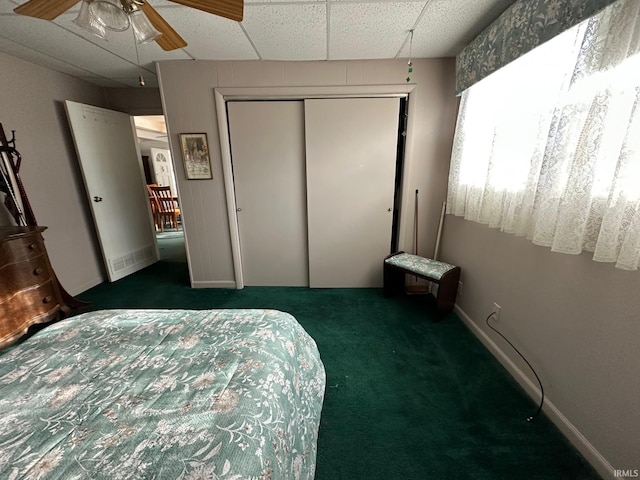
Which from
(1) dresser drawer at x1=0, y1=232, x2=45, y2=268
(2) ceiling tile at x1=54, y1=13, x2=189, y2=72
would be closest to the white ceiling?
(2) ceiling tile at x1=54, y1=13, x2=189, y2=72

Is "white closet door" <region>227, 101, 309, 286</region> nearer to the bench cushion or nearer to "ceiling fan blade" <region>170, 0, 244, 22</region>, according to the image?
the bench cushion

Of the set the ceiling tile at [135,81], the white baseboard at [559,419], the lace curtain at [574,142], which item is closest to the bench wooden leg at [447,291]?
the white baseboard at [559,419]

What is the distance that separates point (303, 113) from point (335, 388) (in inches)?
93.6

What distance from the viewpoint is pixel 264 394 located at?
0.77 meters

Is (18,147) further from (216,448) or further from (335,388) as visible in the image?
(335,388)

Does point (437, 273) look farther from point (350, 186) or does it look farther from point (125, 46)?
point (125, 46)

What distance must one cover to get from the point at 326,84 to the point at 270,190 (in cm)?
115

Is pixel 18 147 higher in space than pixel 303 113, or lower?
lower

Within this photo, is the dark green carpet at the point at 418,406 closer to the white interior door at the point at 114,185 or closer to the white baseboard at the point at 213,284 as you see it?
the white baseboard at the point at 213,284

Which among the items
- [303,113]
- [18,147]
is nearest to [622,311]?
[303,113]

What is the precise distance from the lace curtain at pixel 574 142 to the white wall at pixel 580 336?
142mm

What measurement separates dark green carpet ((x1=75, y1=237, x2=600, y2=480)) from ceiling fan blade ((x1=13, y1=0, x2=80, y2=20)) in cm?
223

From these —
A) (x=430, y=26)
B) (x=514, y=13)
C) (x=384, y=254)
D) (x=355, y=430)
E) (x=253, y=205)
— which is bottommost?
(x=355, y=430)

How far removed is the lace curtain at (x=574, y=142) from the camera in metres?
0.94
